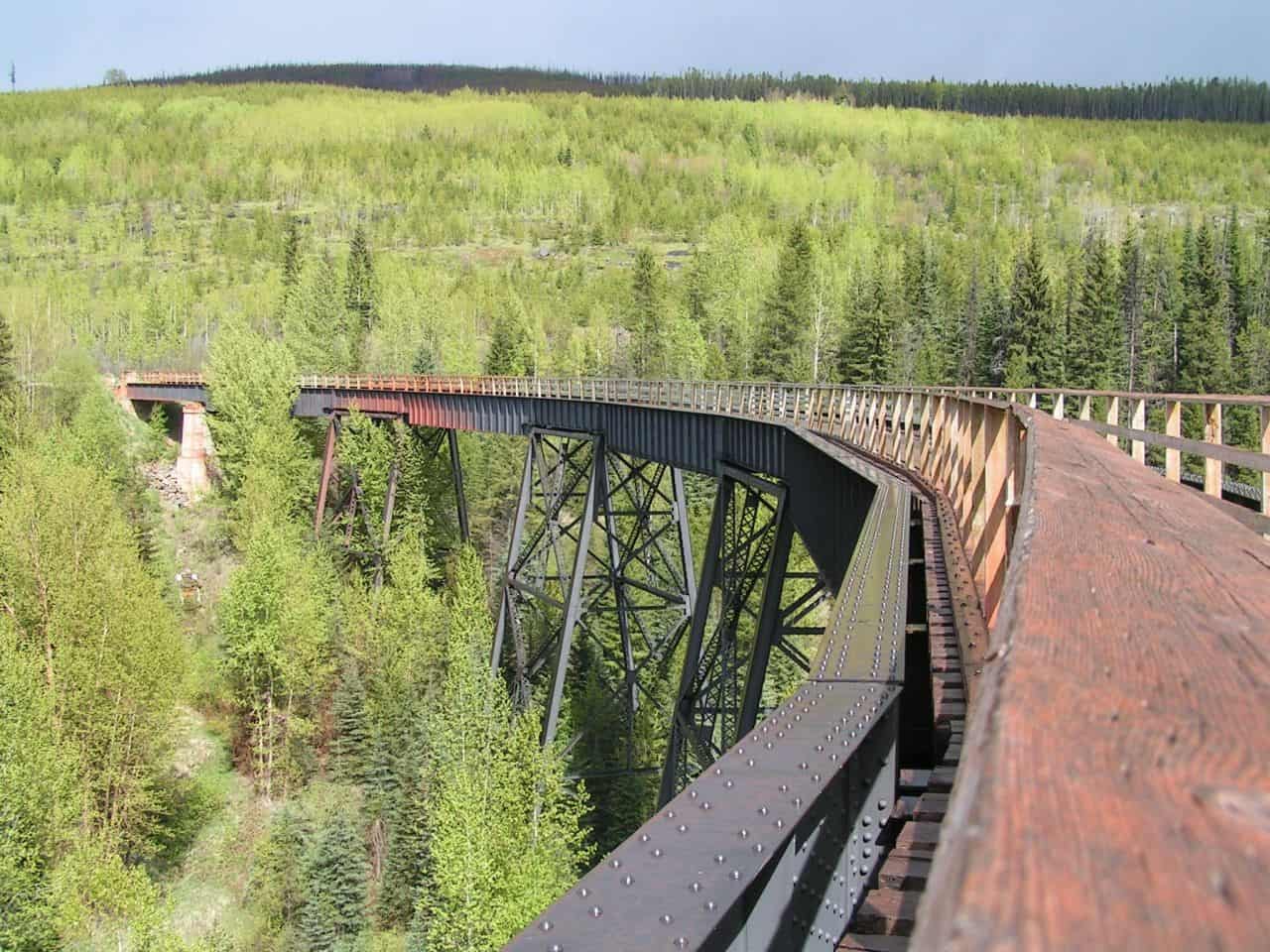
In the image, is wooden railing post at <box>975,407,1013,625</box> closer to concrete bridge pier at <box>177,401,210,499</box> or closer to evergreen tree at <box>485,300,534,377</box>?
evergreen tree at <box>485,300,534,377</box>

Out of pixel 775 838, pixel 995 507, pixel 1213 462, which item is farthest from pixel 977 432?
pixel 775 838

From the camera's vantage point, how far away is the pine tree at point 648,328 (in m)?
71.6

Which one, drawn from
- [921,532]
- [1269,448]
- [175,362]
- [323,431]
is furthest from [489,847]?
[175,362]

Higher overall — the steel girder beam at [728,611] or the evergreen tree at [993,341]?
the evergreen tree at [993,341]

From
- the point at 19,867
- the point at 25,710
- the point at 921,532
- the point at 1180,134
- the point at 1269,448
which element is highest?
the point at 1180,134

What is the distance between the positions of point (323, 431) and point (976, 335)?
39713mm

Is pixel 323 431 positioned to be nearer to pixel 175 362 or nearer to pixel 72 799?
pixel 72 799

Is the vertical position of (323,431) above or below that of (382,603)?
above

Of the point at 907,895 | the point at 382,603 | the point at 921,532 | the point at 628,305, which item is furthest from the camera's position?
the point at 628,305

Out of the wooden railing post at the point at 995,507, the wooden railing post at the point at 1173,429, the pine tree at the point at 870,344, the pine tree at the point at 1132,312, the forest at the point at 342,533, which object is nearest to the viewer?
the wooden railing post at the point at 995,507

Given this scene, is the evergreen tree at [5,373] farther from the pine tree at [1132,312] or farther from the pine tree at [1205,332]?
the pine tree at [1132,312]

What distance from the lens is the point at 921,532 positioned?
7.80 meters

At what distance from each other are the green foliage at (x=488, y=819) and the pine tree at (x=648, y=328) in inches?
1492

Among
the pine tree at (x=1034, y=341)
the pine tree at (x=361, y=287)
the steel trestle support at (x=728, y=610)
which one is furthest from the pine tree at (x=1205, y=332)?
the pine tree at (x=361, y=287)
